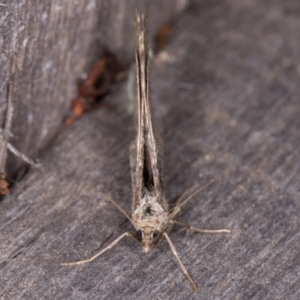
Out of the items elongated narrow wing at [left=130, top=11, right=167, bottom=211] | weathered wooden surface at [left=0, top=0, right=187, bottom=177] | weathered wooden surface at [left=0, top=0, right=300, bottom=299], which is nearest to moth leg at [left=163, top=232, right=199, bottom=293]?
weathered wooden surface at [left=0, top=0, right=300, bottom=299]

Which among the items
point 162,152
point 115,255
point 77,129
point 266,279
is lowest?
point 266,279

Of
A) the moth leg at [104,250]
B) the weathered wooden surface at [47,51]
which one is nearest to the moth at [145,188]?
the moth leg at [104,250]

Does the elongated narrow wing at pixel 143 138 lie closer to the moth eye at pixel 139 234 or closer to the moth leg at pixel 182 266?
the moth eye at pixel 139 234

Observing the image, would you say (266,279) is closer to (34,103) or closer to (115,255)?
(115,255)

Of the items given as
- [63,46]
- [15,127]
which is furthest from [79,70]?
[15,127]

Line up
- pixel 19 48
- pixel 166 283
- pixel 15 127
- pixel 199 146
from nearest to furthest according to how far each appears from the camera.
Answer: pixel 166 283, pixel 19 48, pixel 15 127, pixel 199 146

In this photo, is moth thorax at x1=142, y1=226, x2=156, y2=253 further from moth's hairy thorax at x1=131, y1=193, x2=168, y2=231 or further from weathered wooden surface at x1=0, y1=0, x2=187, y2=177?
weathered wooden surface at x1=0, y1=0, x2=187, y2=177
